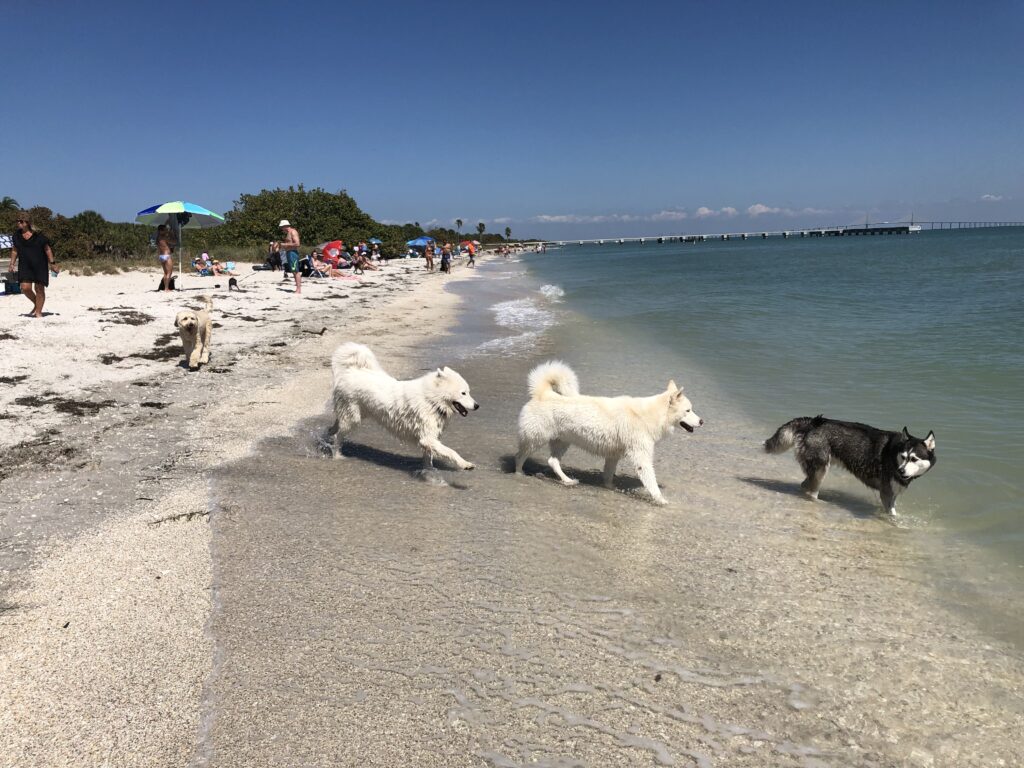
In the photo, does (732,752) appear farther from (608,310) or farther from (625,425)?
(608,310)

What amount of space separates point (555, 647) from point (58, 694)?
8.28 ft

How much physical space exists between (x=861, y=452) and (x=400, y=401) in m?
4.60

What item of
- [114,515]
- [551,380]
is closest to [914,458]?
[551,380]

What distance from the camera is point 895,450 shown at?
565 cm

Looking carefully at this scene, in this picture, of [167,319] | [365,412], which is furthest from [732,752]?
[167,319]

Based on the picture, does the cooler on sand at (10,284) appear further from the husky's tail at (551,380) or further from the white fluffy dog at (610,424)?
the white fluffy dog at (610,424)

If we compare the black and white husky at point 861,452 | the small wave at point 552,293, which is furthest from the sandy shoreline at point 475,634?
the small wave at point 552,293

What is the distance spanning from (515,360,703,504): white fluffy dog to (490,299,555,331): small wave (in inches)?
484

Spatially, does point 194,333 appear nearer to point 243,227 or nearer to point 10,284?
point 10,284

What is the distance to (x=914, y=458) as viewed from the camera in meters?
5.46

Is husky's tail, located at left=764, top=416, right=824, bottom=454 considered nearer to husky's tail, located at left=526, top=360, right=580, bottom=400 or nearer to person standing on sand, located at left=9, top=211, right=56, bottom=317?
husky's tail, located at left=526, top=360, right=580, bottom=400

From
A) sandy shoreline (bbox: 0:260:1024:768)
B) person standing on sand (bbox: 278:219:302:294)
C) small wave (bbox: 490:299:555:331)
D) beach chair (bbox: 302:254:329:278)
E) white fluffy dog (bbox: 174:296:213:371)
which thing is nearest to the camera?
sandy shoreline (bbox: 0:260:1024:768)

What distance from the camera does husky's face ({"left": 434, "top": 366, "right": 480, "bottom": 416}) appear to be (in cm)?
630

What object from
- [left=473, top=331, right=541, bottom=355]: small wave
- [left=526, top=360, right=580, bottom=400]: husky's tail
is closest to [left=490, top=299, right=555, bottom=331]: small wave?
[left=473, top=331, right=541, bottom=355]: small wave
